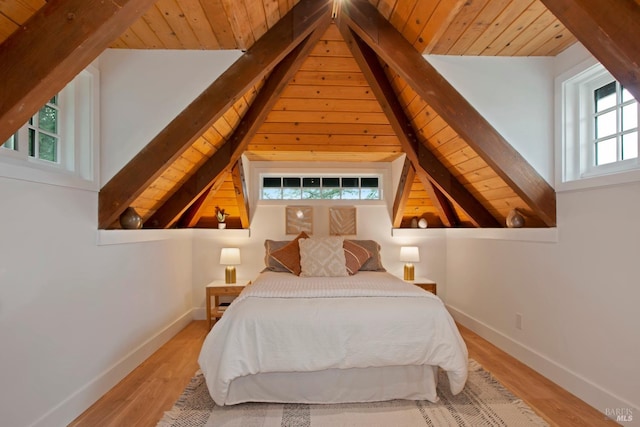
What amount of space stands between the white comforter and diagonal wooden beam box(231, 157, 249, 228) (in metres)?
1.78

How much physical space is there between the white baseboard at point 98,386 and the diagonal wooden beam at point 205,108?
3.35ft

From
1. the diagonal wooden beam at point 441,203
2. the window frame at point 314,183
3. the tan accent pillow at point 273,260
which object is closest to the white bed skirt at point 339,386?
the tan accent pillow at point 273,260

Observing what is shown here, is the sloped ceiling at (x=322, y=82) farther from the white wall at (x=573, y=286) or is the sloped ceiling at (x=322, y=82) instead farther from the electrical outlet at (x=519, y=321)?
the electrical outlet at (x=519, y=321)

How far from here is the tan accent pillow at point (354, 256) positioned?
134 inches

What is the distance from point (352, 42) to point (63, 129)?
206cm

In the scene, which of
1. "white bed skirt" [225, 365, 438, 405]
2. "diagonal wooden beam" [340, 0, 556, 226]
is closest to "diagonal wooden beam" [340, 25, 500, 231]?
"diagonal wooden beam" [340, 0, 556, 226]

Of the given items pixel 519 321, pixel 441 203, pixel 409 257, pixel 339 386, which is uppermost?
pixel 441 203

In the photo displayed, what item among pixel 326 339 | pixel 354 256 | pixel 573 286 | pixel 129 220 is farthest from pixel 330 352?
pixel 129 220

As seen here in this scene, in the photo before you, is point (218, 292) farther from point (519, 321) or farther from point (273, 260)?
point (519, 321)

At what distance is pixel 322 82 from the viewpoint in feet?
10.1

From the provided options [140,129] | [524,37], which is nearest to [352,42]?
[524,37]

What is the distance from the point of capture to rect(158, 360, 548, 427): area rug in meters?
1.98

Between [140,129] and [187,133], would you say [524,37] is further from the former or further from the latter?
[140,129]

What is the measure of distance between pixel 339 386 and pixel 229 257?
2.14m
